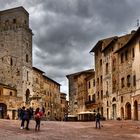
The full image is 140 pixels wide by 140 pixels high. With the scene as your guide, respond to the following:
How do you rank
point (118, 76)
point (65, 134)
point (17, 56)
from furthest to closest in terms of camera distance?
point (17, 56)
point (118, 76)
point (65, 134)

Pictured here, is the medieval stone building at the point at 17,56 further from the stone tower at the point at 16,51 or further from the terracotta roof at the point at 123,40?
the terracotta roof at the point at 123,40

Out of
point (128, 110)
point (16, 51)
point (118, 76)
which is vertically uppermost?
point (16, 51)

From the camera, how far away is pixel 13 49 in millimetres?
75500

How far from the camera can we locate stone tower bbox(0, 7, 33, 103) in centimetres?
7419

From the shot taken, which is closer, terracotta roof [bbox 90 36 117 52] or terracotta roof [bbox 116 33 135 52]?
terracotta roof [bbox 116 33 135 52]

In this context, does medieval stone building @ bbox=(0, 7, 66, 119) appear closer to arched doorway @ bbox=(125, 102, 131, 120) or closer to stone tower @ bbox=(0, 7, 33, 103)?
stone tower @ bbox=(0, 7, 33, 103)

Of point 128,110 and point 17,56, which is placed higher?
point 17,56

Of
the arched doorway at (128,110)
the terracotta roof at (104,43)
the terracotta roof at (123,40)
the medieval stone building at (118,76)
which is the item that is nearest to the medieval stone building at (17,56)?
the medieval stone building at (118,76)

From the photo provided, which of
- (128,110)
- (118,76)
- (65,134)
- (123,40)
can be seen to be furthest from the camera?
(123,40)

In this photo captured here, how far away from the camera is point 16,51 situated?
7538 cm

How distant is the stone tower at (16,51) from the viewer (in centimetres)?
7419

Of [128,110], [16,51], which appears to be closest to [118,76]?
[128,110]

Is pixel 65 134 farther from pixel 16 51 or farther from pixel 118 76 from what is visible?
pixel 16 51

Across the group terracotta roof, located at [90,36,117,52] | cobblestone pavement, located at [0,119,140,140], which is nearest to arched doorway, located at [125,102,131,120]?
terracotta roof, located at [90,36,117,52]
